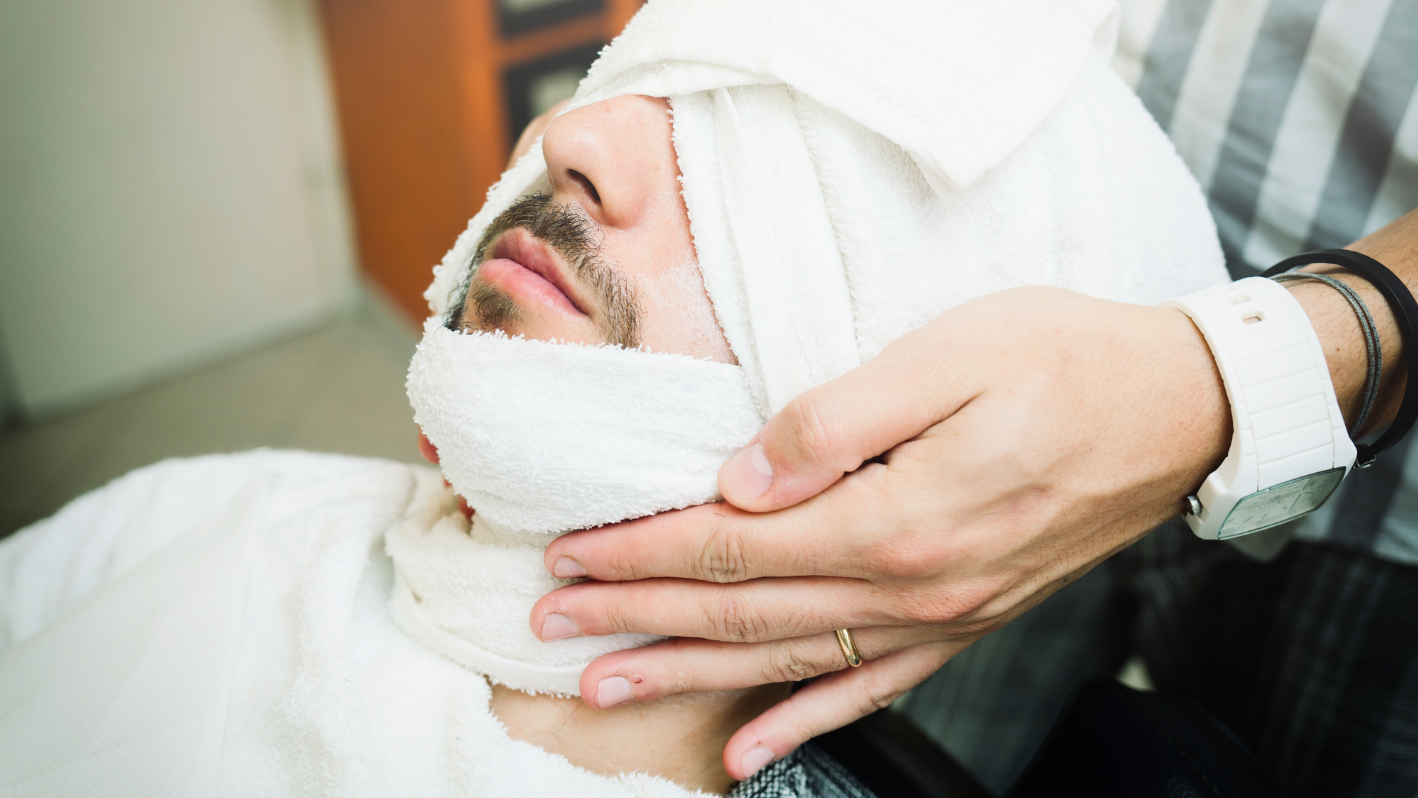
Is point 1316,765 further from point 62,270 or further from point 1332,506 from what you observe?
point 62,270

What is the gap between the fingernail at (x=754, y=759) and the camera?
2.01ft

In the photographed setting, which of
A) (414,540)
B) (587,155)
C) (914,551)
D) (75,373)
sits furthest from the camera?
(75,373)

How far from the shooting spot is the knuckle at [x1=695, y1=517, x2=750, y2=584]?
1.82 feet

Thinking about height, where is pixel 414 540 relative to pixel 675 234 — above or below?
below

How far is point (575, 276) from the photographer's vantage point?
2.06ft

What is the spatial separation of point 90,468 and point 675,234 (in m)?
2.31

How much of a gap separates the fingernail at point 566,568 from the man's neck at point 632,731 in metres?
0.13

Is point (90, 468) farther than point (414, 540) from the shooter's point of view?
Yes

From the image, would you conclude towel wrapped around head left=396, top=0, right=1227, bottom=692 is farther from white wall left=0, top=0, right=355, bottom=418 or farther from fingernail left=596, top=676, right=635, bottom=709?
white wall left=0, top=0, right=355, bottom=418

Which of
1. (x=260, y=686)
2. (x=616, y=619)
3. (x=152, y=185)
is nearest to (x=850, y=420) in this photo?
(x=616, y=619)

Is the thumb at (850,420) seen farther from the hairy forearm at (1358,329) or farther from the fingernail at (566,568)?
the hairy forearm at (1358,329)

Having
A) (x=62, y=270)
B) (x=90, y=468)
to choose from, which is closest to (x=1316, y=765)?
(x=90, y=468)

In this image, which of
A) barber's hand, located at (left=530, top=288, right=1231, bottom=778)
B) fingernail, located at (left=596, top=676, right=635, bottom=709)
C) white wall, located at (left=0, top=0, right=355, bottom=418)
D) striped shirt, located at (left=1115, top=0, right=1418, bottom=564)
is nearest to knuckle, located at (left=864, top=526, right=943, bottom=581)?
barber's hand, located at (left=530, top=288, right=1231, bottom=778)

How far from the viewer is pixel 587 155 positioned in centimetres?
63
